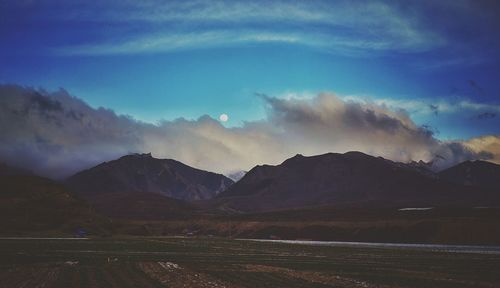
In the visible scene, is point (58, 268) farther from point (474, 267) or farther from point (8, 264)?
point (474, 267)

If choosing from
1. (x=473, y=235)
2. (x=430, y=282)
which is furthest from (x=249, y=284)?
(x=473, y=235)

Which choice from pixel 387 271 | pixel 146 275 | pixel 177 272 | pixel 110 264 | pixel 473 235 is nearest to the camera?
pixel 146 275

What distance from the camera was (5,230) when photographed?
17962 centimetres

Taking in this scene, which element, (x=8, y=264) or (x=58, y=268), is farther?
(x=8, y=264)

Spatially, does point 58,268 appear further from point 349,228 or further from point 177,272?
point 349,228

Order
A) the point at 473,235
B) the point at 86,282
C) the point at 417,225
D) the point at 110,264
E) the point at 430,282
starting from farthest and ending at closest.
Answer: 1. the point at 417,225
2. the point at 473,235
3. the point at 110,264
4. the point at 430,282
5. the point at 86,282

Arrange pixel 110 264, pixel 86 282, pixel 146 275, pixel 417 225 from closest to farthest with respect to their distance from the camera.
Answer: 1. pixel 86 282
2. pixel 146 275
3. pixel 110 264
4. pixel 417 225

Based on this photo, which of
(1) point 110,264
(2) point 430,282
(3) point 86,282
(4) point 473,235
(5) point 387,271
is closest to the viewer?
(3) point 86,282

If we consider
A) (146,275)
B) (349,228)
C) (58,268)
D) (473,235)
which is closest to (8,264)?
(58,268)

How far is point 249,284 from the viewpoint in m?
42.9

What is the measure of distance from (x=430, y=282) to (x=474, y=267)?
2037 centimetres

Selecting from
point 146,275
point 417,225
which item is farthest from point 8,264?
point 417,225

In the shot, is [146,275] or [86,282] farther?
[146,275]

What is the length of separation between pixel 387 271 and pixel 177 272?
22.8 m
